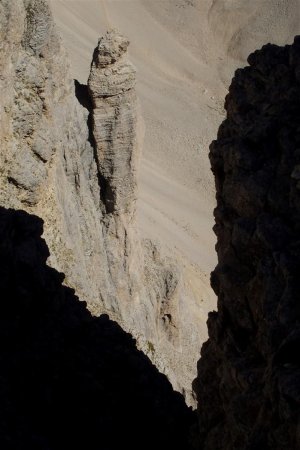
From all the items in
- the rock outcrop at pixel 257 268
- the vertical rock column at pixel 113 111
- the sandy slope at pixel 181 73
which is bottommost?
the rock outcrop at pixel 257 268

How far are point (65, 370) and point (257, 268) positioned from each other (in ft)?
26.2

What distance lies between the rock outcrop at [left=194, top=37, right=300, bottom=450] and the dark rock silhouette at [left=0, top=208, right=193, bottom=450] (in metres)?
3.34

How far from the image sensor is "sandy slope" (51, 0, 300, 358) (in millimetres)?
49031

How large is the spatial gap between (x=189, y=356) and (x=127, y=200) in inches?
307

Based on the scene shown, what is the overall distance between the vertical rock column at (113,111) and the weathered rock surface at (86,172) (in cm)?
4

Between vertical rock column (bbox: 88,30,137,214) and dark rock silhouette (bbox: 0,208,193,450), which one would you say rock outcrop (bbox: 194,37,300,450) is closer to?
dark rock silhouette (bbox: 0,208,193,450)

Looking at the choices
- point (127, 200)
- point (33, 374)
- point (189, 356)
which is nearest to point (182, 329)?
point (189, 356)

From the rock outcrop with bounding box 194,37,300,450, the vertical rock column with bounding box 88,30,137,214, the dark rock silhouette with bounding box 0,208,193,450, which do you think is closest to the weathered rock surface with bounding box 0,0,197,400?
the vertical rock column with bounding box 88,30,137,214

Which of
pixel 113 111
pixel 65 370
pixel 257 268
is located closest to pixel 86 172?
pixel 113 111

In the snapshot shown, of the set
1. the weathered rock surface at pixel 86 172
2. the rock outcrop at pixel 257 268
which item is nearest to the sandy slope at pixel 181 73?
the weathered rock surface at pixel 86 172

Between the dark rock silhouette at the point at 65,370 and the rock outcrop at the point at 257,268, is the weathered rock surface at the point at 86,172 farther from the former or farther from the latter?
the rock outcrop at the point at 257,268

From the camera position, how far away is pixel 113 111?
2544 cm

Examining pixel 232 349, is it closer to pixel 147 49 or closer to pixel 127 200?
pixel 127 200

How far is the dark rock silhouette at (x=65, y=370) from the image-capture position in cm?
1733
